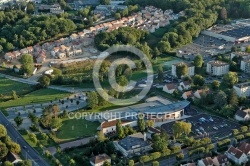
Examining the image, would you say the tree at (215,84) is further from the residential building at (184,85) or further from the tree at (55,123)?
the tree at (55,123)

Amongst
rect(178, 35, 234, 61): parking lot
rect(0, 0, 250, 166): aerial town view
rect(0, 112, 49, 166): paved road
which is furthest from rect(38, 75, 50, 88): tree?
rect(178, 35, 234, 61): parking lot

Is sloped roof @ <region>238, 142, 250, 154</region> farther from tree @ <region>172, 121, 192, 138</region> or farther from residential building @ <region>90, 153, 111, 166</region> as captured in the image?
residential building @ <region>90, 153, 111, 166</region>

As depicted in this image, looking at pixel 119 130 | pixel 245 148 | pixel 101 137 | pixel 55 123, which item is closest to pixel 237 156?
pixel 245 148

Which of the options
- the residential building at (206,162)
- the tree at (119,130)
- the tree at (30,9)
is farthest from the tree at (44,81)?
the tree at (30,9)

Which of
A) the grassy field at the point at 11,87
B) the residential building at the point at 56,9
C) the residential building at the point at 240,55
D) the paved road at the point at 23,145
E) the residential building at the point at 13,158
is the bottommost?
the paved road at the point at 23,145

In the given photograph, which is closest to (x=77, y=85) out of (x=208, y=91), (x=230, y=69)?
(x=208, y=91)
